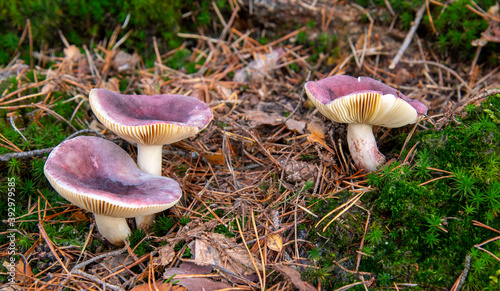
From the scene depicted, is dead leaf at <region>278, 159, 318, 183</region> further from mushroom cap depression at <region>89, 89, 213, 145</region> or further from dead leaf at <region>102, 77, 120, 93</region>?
dead leaf at <region>102, 77, 120, 93</region>

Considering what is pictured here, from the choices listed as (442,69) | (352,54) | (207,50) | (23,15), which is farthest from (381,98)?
(23,15)

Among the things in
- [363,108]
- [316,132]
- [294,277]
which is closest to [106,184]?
[294,277]

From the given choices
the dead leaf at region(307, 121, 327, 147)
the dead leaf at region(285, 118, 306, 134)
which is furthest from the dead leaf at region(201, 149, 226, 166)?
the dead leaf at region(307, 121, 327, 147)

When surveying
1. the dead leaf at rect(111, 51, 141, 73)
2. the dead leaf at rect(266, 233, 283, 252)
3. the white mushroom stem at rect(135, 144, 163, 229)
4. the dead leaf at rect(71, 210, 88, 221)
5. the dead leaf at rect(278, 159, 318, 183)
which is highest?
the dead leaf at rect(111, 51, 141, 73)

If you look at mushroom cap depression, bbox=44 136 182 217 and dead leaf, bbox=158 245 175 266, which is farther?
dead leaf, bbox=158 245 175 266

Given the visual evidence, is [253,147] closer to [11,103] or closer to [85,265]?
[85,265]

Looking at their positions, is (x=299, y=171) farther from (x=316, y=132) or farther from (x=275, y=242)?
(x=275, y=242)

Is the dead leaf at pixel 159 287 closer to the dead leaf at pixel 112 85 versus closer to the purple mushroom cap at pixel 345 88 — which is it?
the purple mushroom cap at pixel 345 88
